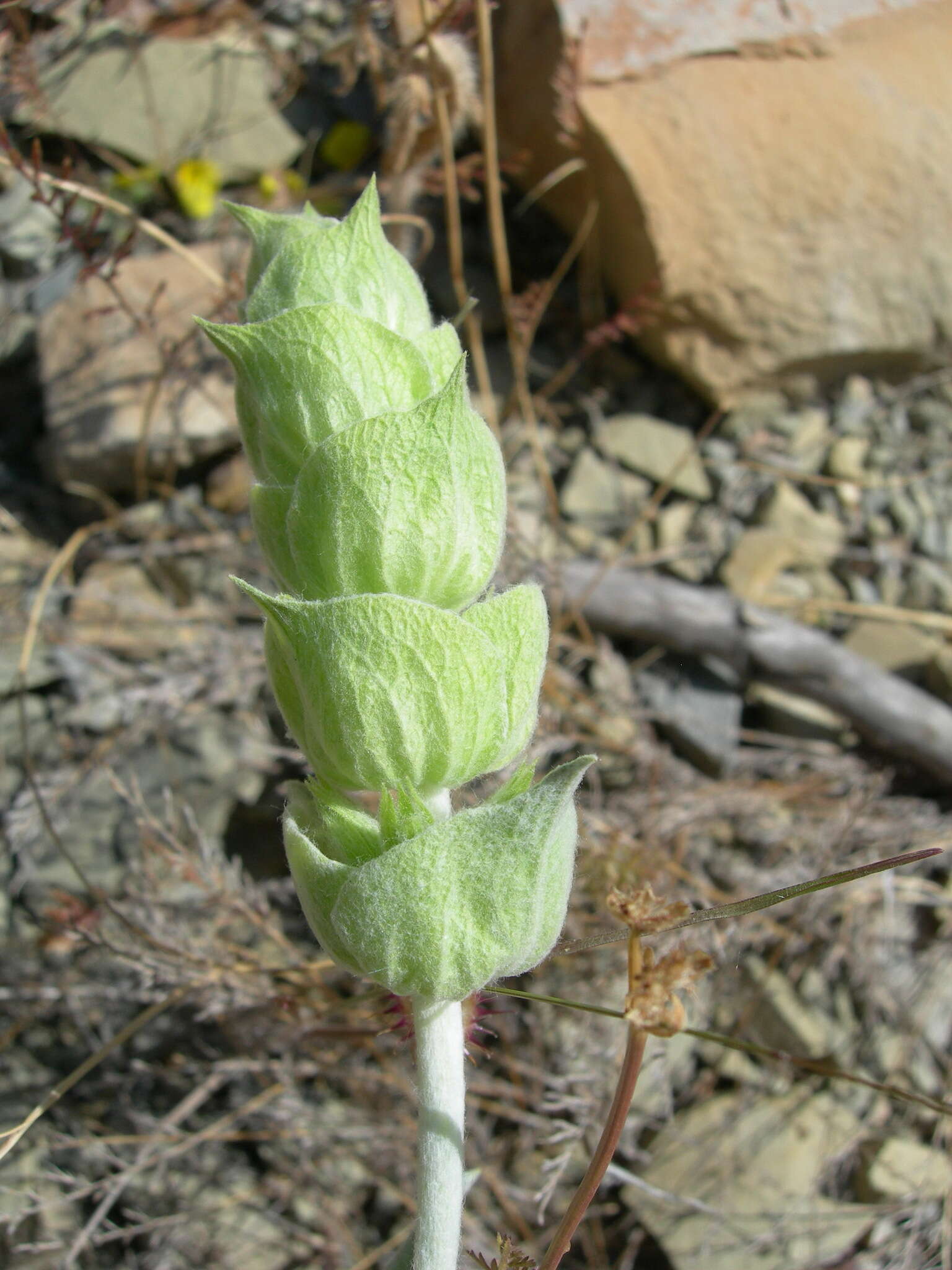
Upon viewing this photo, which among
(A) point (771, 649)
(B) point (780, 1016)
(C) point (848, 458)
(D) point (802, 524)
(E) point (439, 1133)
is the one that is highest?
(E) point (439, 1133)

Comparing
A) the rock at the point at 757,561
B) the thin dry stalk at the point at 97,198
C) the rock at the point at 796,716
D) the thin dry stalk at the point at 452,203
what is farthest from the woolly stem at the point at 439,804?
the rock at the point at 757,561

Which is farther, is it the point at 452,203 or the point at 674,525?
the point at 674,525

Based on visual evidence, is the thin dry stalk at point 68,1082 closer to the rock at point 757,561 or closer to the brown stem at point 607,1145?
the brown stem at point 607,1145

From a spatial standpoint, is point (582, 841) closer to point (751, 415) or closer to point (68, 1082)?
point (68, 1082)

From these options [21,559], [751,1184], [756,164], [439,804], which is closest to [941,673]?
[751,1184]

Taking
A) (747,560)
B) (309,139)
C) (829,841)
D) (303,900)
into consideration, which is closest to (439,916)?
(303,900)

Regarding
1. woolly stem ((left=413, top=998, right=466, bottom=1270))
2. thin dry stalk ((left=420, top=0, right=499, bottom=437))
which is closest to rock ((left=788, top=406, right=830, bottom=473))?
thin dry stalk ((left=420, top=0, right=499, bottom=437))

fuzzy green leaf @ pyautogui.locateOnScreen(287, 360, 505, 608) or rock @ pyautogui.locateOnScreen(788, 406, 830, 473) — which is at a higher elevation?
fuzzy green leaf @ pyautogui.locateOnScreen(287, 360, 505, 608)

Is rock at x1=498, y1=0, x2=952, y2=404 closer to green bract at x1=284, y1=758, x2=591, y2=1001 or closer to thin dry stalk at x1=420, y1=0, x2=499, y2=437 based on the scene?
thin dry stalk at x1=420, y1=0, x2=499, y2=437
